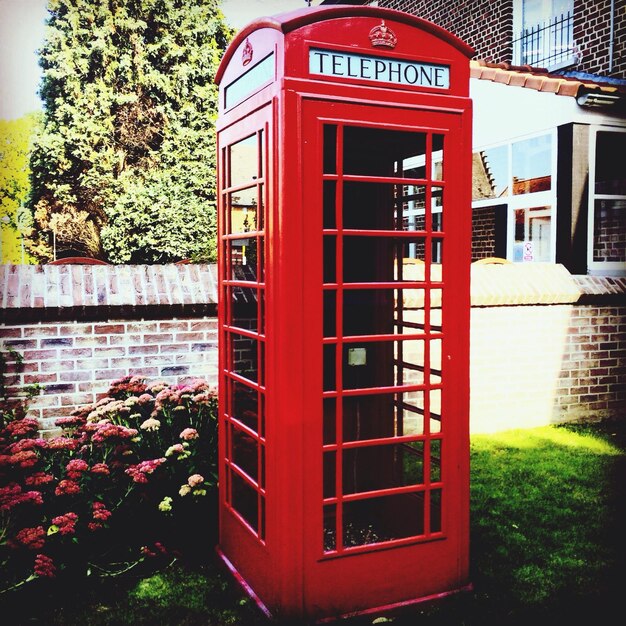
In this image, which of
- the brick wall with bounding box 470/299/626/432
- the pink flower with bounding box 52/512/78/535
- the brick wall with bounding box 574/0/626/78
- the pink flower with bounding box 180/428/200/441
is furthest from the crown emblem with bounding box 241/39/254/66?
the brick wall with bounding box 574/0/626/78

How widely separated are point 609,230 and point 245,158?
860cm

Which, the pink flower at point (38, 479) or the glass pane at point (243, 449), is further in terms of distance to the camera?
the glass pane at point (243, 449)

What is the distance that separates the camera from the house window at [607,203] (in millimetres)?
10039

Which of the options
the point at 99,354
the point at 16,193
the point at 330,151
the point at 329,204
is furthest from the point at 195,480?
the point at 16,193

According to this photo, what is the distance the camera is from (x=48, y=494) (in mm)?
3639

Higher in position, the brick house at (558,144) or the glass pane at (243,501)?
the brick house at (558,144)

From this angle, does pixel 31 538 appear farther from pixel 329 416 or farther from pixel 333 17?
pixel 333 17

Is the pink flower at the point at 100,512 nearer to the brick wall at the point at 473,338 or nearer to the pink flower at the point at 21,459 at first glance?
the pink flower at the point at 21,459

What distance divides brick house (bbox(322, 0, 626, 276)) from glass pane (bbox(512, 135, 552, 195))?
2 cm

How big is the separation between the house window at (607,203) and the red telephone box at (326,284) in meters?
7.47

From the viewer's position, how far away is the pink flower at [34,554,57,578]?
Result: 320 centimetres

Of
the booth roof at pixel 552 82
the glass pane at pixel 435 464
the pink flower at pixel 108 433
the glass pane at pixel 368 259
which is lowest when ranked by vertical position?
the glass pane at pixel 435 464

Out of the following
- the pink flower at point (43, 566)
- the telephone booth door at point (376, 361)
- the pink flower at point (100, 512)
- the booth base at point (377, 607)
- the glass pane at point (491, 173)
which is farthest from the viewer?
the glass pane at point (491, 173)

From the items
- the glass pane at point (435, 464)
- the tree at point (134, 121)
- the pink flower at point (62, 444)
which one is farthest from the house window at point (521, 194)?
the pink flower at point (62, 444)
